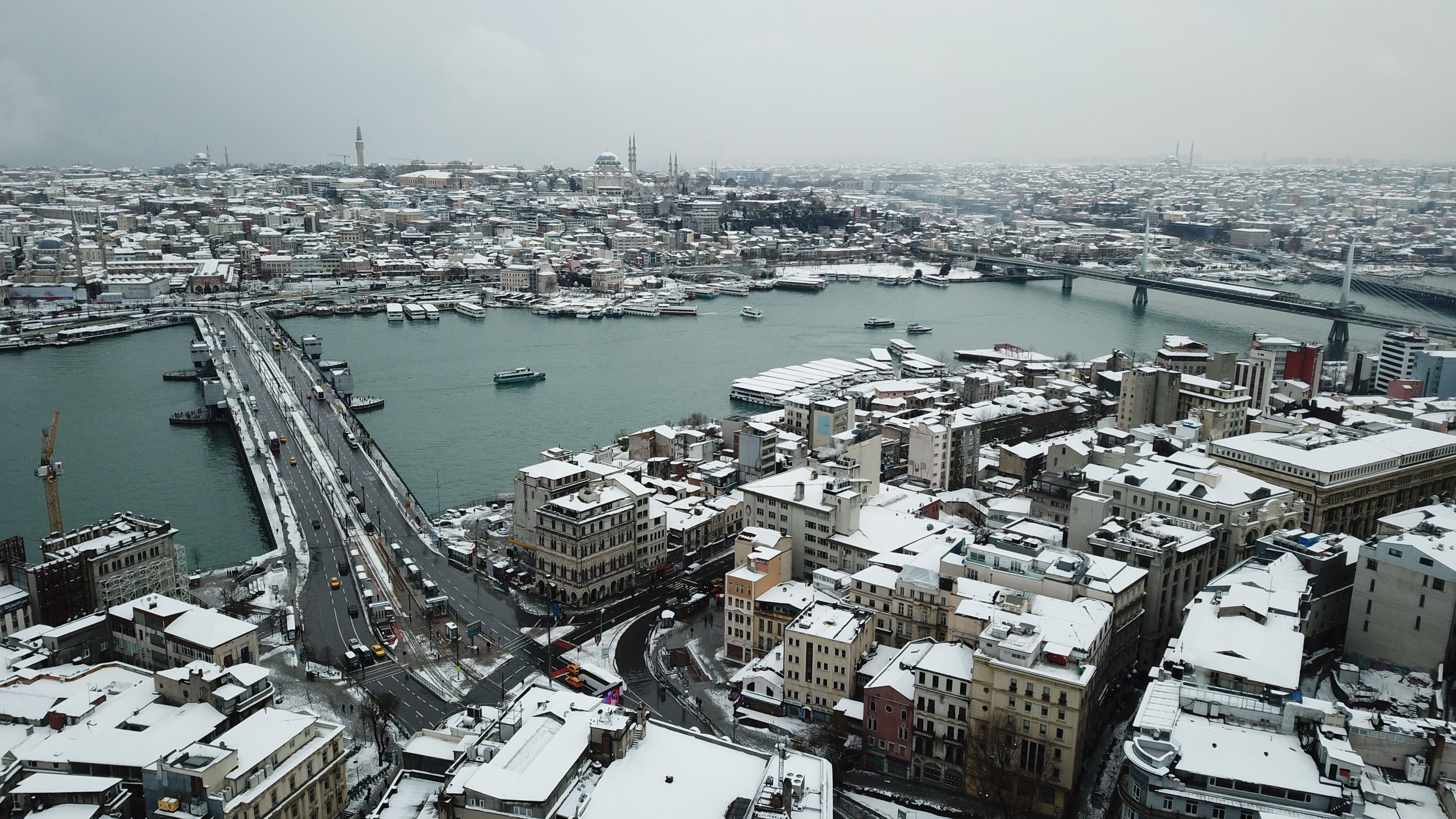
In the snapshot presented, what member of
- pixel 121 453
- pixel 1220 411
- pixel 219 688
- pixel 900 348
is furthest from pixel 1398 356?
pixel 121 453

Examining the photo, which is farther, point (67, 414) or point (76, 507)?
point (67, 414)

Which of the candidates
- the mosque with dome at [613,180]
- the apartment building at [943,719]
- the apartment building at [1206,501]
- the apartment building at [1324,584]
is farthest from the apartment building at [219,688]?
the mosque with dome at [613,180]

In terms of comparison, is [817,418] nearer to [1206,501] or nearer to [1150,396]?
[1150,396]

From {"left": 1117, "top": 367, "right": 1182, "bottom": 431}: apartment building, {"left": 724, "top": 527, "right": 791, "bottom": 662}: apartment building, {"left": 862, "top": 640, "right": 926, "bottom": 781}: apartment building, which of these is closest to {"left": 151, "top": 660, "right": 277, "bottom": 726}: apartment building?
{"left": 724, "top": 527, "right": 791, "bottom": 662}: apartment building

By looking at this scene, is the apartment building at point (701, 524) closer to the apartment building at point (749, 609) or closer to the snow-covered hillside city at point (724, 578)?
the snow-covered hillside city at point (724, 578)

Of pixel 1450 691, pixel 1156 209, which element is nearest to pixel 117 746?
pixel 1450 691

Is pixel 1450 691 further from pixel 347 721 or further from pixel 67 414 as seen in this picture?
pixel 67 414

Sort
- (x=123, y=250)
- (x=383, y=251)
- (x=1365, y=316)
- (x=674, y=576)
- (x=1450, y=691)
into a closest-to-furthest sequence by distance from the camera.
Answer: (x=1450, y=691)
(x=674, y=576)
(x=1365, y=316)
(x=123, y=250)
(x=383, y=251)

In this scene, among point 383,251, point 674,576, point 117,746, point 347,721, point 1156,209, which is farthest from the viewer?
point 1156,209

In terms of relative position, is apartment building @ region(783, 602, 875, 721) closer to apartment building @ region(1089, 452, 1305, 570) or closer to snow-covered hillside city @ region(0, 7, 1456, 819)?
snow-covered hillside city @ region(0, 7, 1456, 819)
